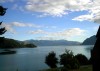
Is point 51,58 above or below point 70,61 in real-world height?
above

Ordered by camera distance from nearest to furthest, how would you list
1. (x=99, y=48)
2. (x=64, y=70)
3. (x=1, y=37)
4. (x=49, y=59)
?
(x=99, y=48), (x=1, y=37), (x=64, y=70), (x=49, y=59)

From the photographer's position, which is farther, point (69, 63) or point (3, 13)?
point (69, 63)

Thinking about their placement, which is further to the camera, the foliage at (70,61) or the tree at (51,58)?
the tree at (51,58)

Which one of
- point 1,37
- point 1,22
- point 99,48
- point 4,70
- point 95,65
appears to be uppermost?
point 1,22

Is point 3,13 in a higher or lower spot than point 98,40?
higher

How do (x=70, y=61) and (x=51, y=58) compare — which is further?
(x=51, y=58)

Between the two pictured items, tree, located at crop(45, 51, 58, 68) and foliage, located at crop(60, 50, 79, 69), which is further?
tree, located at crop(45, 51, 58, 68)

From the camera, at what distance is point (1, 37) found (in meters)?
33.5

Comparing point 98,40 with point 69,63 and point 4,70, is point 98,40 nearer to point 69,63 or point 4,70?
point 69,63

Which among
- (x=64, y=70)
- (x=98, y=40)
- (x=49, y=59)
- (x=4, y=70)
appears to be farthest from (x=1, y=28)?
(x=4, y=70)

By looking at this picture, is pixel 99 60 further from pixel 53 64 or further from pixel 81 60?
pixel 81 60

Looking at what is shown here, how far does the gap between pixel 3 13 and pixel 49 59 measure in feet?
125

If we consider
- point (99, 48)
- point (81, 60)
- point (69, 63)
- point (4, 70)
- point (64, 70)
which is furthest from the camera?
point (4, 70)

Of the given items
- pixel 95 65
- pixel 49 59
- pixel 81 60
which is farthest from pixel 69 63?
pixel 95 65
